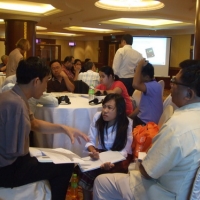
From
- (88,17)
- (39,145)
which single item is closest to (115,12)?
(88,17)

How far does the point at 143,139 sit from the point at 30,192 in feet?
3.39

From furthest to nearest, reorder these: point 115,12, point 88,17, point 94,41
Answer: point 94,41, point 88,17, point 115,12

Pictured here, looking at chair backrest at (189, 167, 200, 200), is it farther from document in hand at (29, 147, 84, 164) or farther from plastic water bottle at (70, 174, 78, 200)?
plastic water bottle at (70, 174, 78, 200)

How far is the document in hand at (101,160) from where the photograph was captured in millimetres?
1919

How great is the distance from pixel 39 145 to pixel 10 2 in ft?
16.6

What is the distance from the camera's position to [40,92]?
1.87 meters

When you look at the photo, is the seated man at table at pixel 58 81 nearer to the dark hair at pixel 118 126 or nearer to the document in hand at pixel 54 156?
the dark hair at pixel 118 126

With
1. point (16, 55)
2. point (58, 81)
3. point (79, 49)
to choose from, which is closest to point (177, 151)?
point (58, 81)

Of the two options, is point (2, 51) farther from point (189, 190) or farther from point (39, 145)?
point (189, 190)

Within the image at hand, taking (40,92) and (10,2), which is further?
(10,2)

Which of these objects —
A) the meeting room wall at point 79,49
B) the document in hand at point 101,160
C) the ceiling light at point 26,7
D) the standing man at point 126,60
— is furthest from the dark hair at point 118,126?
the meeting room wall at point 79,49

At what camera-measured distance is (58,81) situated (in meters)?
4.27

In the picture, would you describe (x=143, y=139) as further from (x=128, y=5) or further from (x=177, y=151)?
(x=128, y=5)

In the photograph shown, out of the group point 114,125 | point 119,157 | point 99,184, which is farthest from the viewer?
point 114,125
